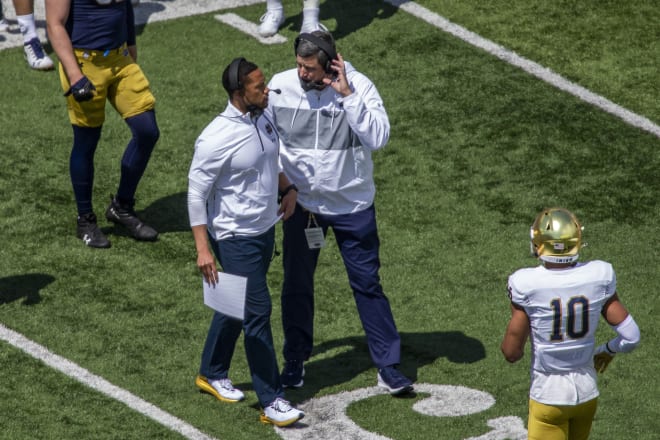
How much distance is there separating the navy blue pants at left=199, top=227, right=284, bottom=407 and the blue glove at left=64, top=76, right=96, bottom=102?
2099mm

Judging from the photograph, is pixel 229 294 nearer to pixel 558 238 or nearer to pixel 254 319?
pixel 254 319

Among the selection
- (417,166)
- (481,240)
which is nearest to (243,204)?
(481,240)

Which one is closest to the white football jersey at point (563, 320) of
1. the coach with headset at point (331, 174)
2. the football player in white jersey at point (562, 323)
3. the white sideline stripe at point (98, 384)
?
the football player in white jersey at point (562, 323)

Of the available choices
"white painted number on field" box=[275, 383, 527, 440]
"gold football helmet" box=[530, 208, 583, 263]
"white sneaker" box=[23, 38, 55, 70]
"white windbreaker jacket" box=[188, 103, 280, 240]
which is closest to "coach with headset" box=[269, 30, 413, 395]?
"white painted number on field" box=[275, 383, 527, 440]

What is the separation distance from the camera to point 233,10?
13484 millimetres

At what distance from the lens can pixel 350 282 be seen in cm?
777

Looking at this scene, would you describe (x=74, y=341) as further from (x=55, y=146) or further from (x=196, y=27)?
(x=196, y=27)

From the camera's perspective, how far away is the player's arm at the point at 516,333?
19.4 feet

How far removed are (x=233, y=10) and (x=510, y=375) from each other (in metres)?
6.53

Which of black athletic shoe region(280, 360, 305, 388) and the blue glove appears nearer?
black athletic shoe region(280, 360, 305, 388)

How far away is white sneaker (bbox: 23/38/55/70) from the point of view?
1197cm

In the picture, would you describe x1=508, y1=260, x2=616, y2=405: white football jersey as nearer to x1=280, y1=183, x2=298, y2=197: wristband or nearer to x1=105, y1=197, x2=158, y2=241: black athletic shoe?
x1=280, y1=183, x2=298, y2=197: wristband

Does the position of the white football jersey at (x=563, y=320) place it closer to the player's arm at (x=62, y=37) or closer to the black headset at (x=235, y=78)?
the black headset at (x=235, y=78)

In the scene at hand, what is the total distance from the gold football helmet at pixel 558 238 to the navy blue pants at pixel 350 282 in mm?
1890
